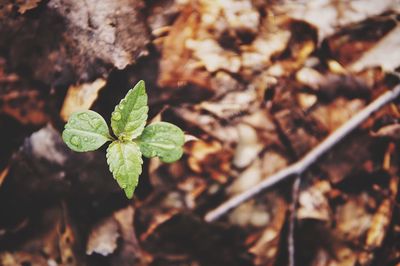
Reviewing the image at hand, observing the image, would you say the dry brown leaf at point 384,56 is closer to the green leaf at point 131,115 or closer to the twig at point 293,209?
the twig at point 293,209

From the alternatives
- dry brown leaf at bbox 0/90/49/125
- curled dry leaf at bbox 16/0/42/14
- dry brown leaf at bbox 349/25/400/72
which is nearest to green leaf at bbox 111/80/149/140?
dry brown leaf at bbox 0/90/49/125

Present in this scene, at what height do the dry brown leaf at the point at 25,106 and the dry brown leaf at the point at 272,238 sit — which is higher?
the dry brown leaf at the point at 25,106

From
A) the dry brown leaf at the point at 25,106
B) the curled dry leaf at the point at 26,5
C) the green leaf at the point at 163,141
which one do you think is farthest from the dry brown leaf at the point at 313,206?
the curled dry leaf at the point at 26,5

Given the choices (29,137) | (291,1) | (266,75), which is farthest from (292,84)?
(29,137)

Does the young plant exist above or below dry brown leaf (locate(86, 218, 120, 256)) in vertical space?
above

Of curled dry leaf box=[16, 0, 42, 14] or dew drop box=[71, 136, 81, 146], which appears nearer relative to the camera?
dew drop box=[71, 136, 81, 146]

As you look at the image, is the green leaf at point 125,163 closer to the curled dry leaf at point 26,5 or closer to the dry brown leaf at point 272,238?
the dry brown leaf at point 272,238

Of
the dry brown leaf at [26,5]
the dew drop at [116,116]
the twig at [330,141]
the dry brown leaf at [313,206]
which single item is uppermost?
the dry brown leaf at [26,5]

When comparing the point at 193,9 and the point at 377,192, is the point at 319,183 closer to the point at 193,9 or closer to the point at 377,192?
the point at 377,192

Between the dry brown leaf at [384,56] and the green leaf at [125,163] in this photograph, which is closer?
the green leaf at [125,163]

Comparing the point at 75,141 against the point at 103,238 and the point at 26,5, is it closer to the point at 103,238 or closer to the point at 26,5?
the point at 103,238

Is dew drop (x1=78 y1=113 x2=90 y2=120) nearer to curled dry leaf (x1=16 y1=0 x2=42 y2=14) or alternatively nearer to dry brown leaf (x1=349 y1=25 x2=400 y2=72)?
curled dry leaf (x1=16 y1=0 x2=42 y2=14)
